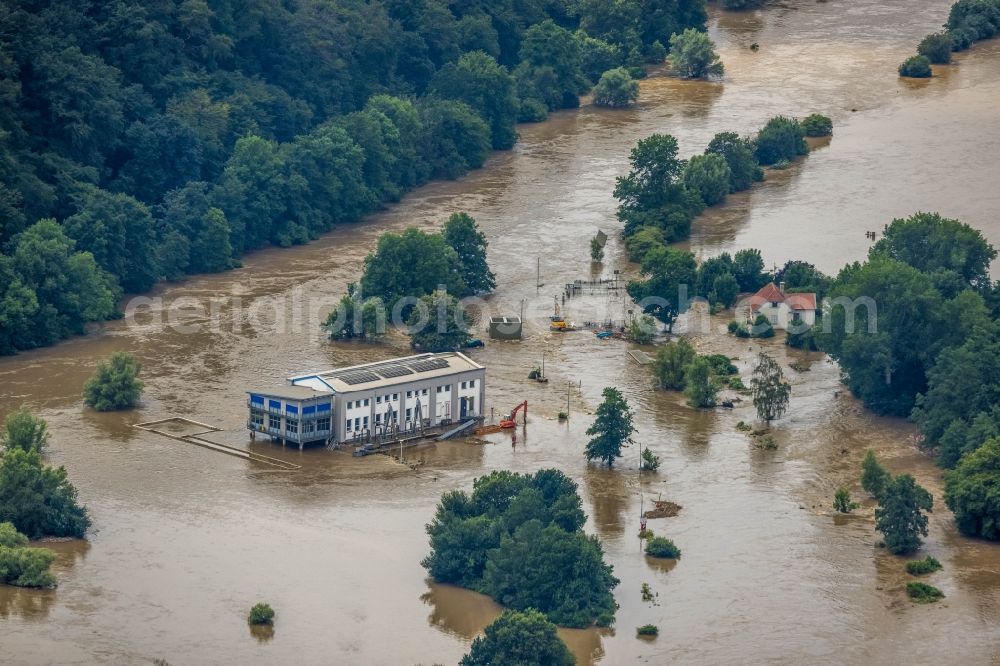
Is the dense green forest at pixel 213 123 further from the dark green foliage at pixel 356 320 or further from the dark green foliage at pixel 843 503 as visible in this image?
the dark green foliage at pixel 843 503

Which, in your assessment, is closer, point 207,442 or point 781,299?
point 207,442

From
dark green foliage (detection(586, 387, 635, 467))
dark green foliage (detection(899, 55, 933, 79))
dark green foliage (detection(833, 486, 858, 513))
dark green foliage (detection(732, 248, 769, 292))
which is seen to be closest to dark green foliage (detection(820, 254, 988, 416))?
dark green foliage (detection(833, 486, 858, 513))

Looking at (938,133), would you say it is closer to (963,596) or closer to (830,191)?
(830,191)

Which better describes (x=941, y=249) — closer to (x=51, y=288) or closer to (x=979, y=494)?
(x=979, y=494)

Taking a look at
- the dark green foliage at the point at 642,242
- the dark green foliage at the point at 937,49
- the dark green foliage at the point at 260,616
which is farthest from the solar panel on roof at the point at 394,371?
the dark green foliage at the point at 937,49

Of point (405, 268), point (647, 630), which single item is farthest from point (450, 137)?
point (647, 630)

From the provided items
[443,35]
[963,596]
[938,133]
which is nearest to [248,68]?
[443,35]

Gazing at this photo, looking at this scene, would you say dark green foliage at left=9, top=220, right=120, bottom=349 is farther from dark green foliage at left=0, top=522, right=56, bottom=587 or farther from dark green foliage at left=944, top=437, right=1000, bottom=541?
dark green foliage at left=944, top=437, right=1000, bottom=541
